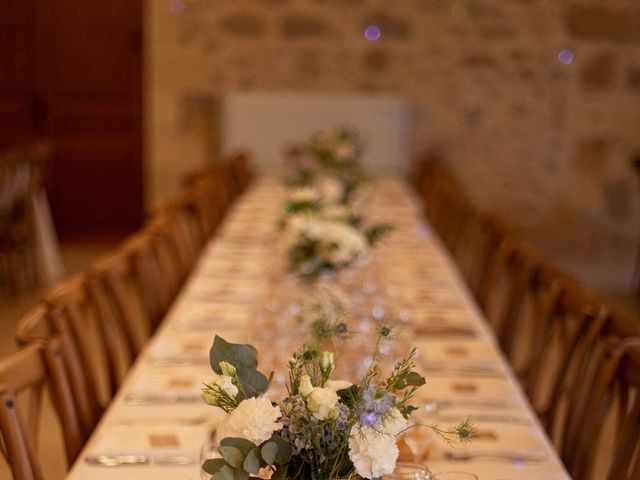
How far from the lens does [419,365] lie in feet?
9.60

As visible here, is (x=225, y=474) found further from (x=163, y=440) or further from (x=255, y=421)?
(x=163, y=440)

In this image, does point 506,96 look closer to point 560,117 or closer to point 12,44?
point 560,117

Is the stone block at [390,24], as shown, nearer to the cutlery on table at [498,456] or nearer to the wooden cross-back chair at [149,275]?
the wooden cross-back chair at [149,275]

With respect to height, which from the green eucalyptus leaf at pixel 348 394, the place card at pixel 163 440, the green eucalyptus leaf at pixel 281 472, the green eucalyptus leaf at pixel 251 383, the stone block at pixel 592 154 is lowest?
the stone block at pixel 592 154

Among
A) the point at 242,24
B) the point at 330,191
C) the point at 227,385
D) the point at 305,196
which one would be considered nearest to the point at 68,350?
the point at 227,385

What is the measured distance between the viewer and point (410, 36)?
27.9ft

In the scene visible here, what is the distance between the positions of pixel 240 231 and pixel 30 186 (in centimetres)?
230

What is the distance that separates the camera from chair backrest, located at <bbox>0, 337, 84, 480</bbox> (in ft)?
6.63

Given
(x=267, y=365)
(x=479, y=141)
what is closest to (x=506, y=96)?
(x=479, y=141)

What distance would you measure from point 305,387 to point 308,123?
7185 mm

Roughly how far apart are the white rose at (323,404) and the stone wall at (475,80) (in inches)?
287

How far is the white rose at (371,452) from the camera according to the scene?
1391 mm

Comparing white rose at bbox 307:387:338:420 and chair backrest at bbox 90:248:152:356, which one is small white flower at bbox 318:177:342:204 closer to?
chair backrest at bbox 90:248:152:356

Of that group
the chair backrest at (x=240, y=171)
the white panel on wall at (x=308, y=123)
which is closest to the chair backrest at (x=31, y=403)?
the chair backrest at (x=240, y=171)
